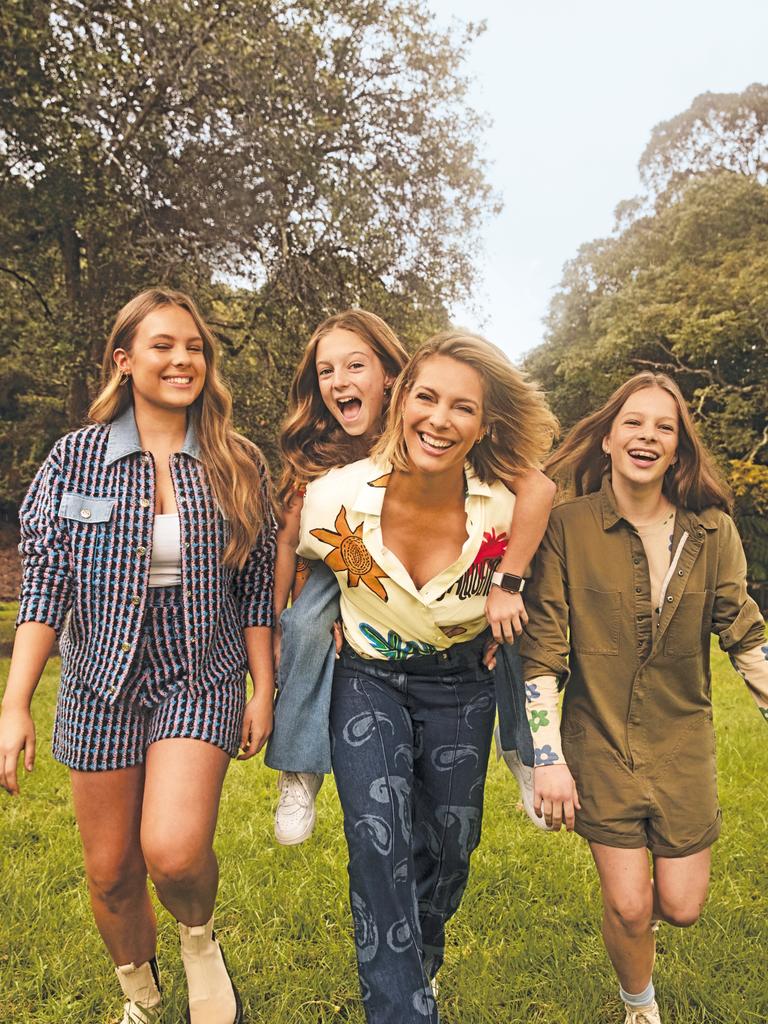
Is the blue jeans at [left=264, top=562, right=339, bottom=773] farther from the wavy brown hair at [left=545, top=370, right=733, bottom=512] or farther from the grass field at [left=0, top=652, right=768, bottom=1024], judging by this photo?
the grass field at [left=0, top=652, right=768, bottom=1024]

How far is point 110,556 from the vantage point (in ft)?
9.81

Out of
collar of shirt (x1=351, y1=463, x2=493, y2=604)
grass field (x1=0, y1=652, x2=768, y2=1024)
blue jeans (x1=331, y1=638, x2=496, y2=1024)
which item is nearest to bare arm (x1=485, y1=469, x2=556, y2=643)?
collar of shirt (x1=351, y1=463, x2=493, y2=604)

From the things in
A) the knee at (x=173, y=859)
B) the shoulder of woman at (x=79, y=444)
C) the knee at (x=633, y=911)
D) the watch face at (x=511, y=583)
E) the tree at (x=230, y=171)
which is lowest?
the knee at (x=633, y=911)

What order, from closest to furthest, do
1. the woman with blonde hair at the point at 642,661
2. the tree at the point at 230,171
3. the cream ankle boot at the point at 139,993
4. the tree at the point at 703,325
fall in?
the woman with blonde hair at the point at 642,661
the cream ankle boot at the point at 139,993
the tree at the point at 230,171
the tree at the point at 703,325

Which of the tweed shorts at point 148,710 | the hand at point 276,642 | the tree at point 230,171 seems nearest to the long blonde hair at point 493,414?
the hand at point 276,642

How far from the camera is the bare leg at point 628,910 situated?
2.99 meters

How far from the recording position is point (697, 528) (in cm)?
321

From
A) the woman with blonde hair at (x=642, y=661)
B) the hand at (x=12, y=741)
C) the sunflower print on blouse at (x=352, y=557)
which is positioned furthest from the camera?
the woman with blonde hair at (x=642, y=661)

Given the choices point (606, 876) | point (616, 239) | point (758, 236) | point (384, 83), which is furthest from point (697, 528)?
point (616, 239)

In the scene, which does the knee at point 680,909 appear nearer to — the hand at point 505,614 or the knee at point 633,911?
the knee at point 633,911

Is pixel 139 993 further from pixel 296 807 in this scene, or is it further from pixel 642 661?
pixel 642 661

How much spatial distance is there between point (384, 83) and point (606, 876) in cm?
1108

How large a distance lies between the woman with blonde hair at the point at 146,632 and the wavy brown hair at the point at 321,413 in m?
0.25

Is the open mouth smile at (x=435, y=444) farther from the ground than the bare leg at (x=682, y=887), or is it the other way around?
the open mouth smile at (x=435, y=444)
